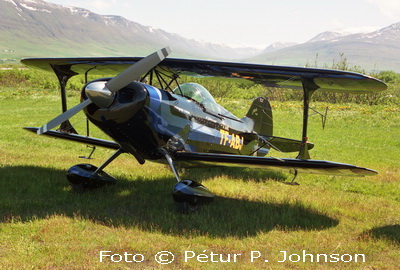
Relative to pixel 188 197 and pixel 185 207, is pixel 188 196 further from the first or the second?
pixel 185 207

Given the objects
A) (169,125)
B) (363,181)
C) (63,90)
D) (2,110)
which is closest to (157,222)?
(169,125)

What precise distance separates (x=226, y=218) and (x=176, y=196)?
0.93 metres

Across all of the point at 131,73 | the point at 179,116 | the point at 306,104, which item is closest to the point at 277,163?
the point at 306,104

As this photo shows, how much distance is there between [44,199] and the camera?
23.6 ft

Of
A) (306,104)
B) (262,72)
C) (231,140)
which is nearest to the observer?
(306,104)

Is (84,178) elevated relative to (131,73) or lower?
lower

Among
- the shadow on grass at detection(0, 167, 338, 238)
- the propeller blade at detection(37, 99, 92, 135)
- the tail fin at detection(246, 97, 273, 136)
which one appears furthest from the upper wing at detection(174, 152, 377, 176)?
the tail fin at detection(246, 97, 273, 136)

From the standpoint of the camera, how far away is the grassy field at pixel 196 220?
493 centimetres

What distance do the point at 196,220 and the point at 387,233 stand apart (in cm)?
305

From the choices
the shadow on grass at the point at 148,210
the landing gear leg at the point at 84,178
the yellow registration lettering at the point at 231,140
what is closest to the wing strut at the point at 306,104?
the shadow on grass at the point at 148,210

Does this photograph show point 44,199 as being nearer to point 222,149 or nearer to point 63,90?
point 63,90

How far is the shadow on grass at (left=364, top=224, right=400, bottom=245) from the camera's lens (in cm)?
586

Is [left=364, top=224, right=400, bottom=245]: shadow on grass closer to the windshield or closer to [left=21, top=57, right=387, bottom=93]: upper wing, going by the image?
[left=21, top=57, right=387, bottom=93]: upper wing

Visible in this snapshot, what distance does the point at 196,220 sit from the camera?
20.7 feet
